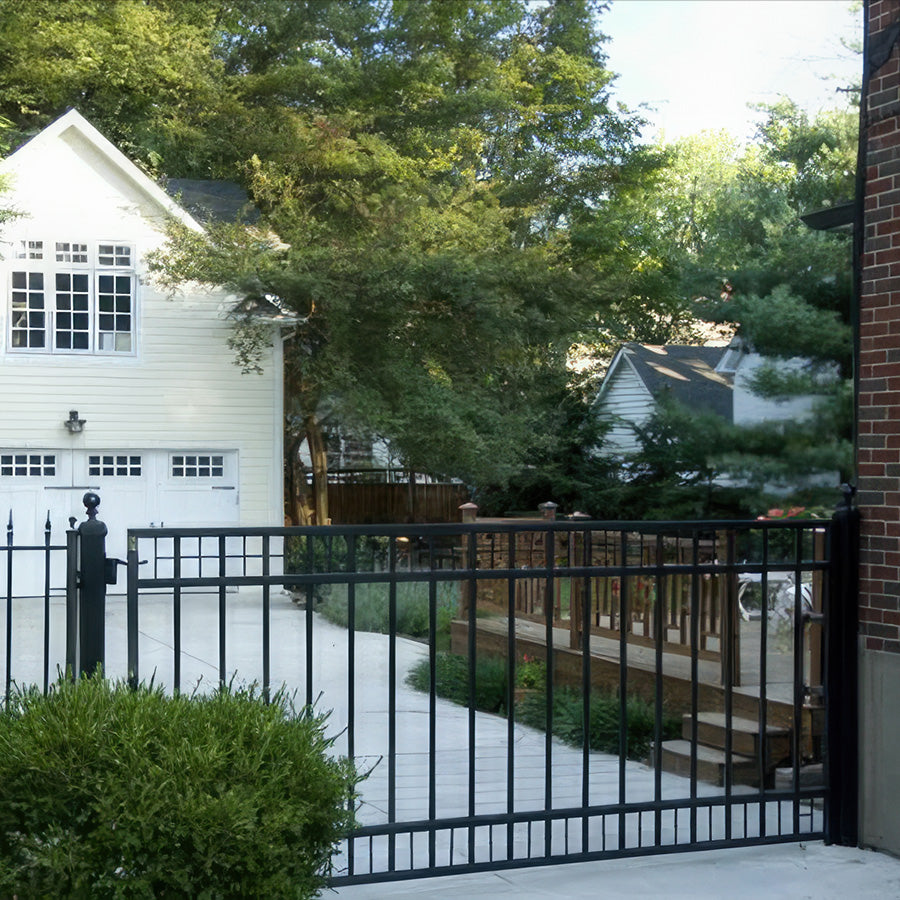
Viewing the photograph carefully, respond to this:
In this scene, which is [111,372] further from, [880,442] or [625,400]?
[880,442]

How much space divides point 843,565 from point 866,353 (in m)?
0.96

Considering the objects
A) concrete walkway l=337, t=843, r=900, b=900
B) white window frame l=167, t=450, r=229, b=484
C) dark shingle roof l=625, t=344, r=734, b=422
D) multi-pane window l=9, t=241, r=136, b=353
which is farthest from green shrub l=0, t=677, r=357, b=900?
dark shingle roof l=625, t=344, r=734, b=422

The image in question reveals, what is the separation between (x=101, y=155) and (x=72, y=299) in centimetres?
264

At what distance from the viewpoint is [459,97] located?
2667 centimetres

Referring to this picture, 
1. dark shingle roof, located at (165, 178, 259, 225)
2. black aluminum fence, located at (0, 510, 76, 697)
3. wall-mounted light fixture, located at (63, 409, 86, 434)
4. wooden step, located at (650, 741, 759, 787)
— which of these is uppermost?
dark shingle roof, located at (165, 178, 259, 225)

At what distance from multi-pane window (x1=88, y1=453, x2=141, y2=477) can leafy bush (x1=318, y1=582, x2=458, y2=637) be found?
545 cm

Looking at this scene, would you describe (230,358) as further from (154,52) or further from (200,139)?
(154,52)

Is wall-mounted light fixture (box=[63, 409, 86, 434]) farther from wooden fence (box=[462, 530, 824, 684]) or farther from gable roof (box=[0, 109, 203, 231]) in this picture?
wooden fence (box=[462, 530, 824, 684])

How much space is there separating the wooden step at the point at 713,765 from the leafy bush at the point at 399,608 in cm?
593

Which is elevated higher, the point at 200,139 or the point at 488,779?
the point at 200,139

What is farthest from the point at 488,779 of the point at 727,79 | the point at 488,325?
the point at 727,79

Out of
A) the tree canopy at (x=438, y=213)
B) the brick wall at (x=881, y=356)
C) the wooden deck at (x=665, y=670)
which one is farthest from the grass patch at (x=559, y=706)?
the tree canopy at (x=438, y=213)

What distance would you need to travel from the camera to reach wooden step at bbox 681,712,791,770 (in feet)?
23.1

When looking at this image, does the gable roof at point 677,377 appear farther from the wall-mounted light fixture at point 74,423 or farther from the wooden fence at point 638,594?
the wooden fence at point 638,594
